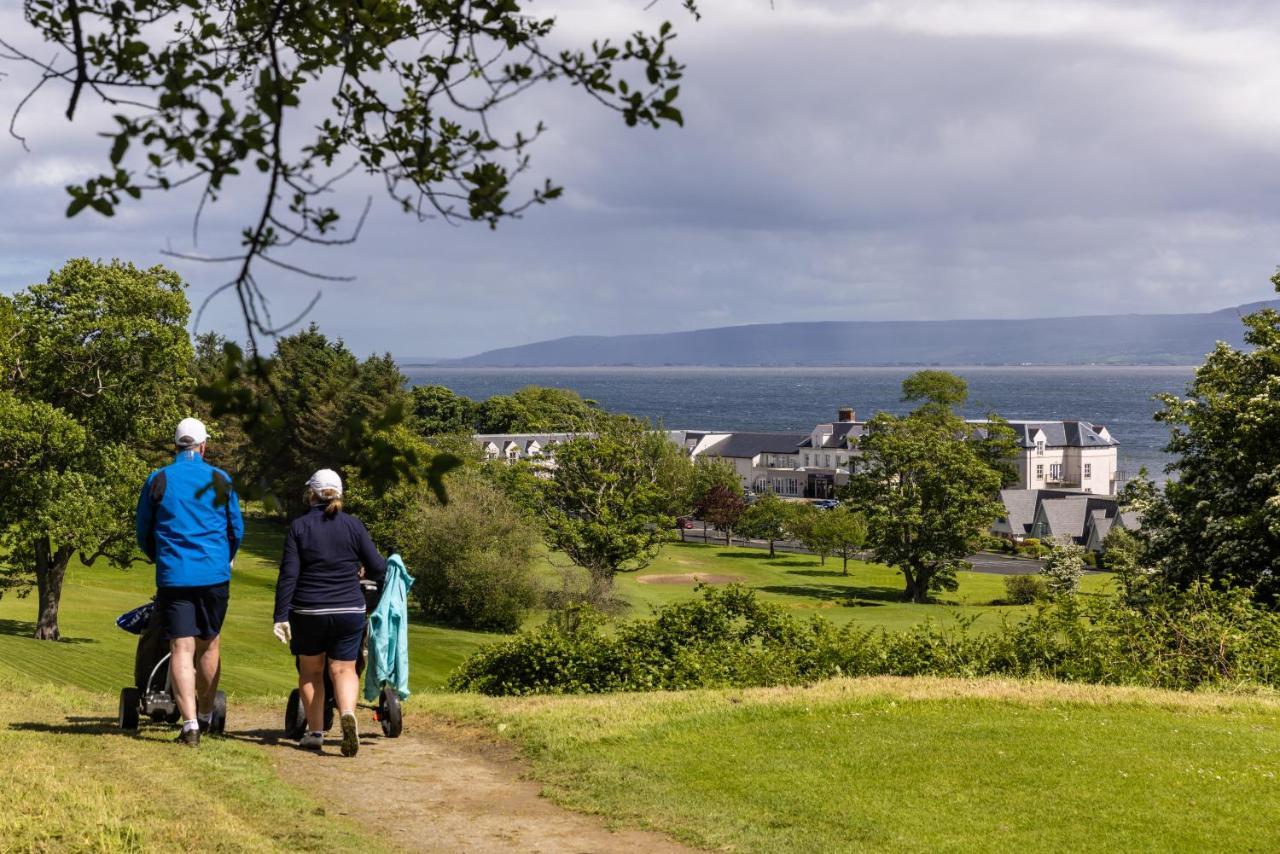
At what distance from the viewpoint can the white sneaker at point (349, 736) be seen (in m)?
9.94

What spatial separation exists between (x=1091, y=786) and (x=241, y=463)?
74556mm

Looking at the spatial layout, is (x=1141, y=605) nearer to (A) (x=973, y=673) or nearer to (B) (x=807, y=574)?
(A) (x=973, y=673)

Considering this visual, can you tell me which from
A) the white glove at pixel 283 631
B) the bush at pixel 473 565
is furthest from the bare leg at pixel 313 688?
the bush at pixel 473 565

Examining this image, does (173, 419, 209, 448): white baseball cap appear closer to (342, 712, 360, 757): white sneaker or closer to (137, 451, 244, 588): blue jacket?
(137, 451, 244, 588): blue jacket

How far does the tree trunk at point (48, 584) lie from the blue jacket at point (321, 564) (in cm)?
2762

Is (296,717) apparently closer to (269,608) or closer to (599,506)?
(269,608)

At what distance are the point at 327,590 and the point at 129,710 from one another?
181 cm

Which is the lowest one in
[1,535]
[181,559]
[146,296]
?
[1,535]

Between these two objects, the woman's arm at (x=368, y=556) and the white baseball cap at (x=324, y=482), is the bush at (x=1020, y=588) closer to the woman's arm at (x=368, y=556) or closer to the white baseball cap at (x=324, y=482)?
the woman's arm at (x=368, y=556)

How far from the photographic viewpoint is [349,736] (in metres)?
10.0

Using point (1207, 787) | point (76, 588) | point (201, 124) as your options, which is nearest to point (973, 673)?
point (1207, 787)

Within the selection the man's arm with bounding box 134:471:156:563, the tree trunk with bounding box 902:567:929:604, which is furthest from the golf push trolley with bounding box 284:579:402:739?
the tree trunk with bounding box 902:567:929:604

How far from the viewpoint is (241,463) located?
7844 centimetres

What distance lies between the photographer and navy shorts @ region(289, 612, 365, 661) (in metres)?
9.73
